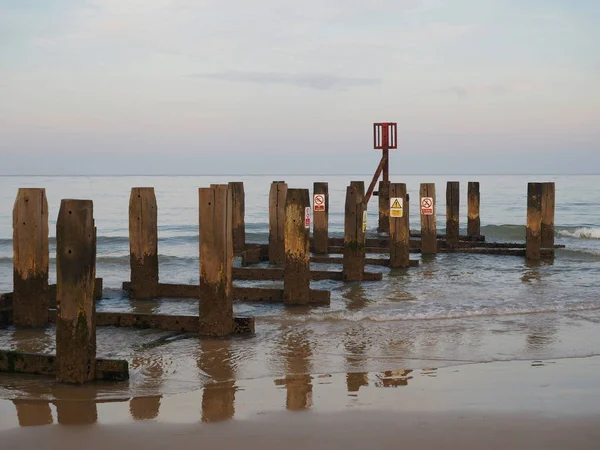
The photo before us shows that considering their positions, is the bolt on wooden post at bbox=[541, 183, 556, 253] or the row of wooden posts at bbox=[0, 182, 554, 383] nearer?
the row of wooden posts at bbox=[0, 182, 554, 383]

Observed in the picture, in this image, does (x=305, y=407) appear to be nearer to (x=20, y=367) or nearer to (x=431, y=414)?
(x=431, y=414)

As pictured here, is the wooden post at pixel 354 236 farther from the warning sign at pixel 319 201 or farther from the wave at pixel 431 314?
the warning sign at pixel 319 201

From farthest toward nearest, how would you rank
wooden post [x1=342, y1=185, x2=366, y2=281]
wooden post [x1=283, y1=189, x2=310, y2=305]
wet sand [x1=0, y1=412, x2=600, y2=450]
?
wooden post [x1=342, y1=185, x2=366, y2=281], wooden post [x1=283, y1=189, x2=310, y2=305], wet sand [x1=0, y1=412, x2=600, y2=450]

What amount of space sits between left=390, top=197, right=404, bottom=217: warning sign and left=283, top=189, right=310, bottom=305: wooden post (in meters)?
4.78

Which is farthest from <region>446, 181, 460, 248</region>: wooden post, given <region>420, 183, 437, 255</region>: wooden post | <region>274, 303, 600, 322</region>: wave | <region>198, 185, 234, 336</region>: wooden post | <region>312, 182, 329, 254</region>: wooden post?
<region>198, 185, 234, 336</region>: wooden post

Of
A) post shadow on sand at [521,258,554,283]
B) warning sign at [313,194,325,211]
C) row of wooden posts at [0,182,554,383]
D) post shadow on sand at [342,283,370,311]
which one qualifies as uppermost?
warning sign at [313,194,325,211]

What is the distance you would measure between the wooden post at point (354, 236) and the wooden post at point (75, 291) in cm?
728

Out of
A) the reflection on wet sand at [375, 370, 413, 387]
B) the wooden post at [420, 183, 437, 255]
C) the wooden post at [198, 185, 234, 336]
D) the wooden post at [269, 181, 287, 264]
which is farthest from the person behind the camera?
the wooden post at [420, 183, 437, 255]

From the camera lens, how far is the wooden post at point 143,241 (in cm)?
1133

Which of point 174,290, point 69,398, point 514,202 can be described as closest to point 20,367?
point 69,398

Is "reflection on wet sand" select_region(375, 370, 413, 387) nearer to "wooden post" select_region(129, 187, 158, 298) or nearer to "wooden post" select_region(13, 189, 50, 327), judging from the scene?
"wooden post" select_region(13, 189, 50, 327)

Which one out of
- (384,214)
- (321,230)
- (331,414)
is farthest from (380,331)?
(384,214)

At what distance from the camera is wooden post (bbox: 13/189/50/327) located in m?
9.40

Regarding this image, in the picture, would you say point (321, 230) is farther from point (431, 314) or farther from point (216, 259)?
point (216, 259)
